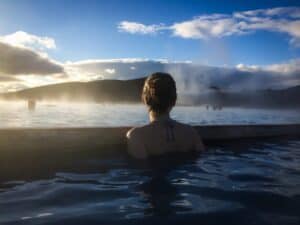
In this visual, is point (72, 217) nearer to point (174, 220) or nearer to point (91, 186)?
point (174, 220)

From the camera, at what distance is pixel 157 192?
13.3 ft

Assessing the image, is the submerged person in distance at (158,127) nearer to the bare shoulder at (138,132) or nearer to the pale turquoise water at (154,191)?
the bare shoulder at (138,132)

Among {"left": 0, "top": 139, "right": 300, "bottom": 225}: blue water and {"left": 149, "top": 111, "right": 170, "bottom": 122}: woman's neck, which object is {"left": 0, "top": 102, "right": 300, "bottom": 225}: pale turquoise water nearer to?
{"left": 0, "top": 139, "right": 300, "bottom": 225}: blue water

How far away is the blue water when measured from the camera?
3225 mm

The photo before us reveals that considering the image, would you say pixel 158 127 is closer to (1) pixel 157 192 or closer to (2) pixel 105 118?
(1) pixel 157 192

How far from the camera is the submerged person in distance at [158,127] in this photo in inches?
189

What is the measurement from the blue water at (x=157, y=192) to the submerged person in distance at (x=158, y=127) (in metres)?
0.25

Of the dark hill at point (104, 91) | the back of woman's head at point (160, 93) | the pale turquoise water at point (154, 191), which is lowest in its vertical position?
the pale turquoise water at point (154, 191)

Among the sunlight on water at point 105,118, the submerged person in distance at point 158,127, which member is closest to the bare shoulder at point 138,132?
the submerged person in distance at point 158,127

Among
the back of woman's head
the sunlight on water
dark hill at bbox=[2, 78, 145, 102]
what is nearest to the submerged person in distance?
the back of woman's head

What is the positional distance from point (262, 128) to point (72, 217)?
7599 millimetres

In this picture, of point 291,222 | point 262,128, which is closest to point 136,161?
point 291,222

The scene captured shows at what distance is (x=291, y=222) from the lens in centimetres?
314

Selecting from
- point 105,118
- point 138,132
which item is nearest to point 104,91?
point 105,118
